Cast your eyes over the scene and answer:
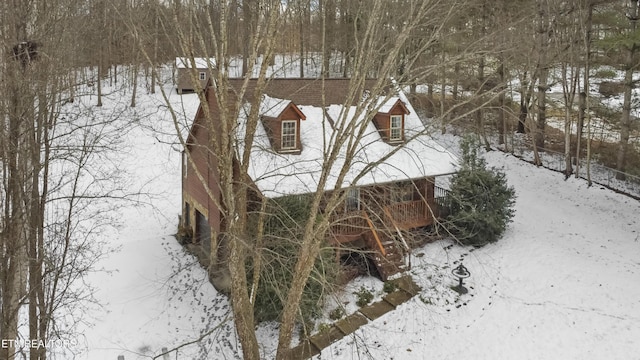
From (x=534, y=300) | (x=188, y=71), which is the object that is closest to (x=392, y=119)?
(x=534, y=300)

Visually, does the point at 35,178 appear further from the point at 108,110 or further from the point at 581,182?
the point at 108,110

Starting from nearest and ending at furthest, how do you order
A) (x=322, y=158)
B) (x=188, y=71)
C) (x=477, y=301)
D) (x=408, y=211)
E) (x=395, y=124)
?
(x=188, y=71) < (x=477, y=301) < (x=322, y=158) < (x=408, y=211) < (x=395, y=124)

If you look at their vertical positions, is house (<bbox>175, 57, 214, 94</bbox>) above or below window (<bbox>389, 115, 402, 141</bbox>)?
above

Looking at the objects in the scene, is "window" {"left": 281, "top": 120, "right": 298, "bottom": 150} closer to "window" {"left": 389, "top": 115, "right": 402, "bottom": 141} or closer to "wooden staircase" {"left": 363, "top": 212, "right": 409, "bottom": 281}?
"wooden staircase" {"left": 363, "top": 212, "right": 409, "bottom": 281}

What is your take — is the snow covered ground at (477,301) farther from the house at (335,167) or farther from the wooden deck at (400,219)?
the house at (335,167)

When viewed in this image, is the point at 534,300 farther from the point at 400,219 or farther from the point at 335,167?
the point at 335,167

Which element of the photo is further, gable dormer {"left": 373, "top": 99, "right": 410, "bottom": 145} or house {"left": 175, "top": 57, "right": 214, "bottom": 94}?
gable dormer {"left": 373, "top": 99, "right": 410, "bottom": 145}

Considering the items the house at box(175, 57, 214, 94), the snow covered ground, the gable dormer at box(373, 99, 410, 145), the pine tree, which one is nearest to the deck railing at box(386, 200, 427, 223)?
the pine tree

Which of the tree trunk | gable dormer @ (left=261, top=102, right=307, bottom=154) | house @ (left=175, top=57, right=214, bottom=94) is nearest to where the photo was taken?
house @ (left=175, top=57, right=214, bottom=94)
